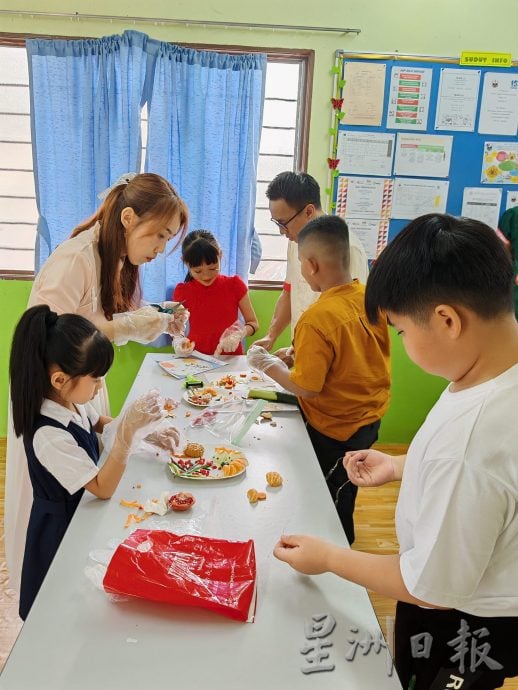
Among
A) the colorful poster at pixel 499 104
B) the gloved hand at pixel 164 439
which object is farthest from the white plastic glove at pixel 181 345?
the colorful poster at pixel 499 104

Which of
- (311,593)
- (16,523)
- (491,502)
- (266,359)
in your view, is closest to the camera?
(491,502)

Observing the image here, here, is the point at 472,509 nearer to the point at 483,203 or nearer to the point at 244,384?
the point at 244,384

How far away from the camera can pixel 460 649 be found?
3.01 feet

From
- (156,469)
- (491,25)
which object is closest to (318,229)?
(156,469)

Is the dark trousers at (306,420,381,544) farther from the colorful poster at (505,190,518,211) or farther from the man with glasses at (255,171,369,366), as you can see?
the colorful poster at (505,190,518,211)

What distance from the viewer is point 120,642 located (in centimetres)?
89

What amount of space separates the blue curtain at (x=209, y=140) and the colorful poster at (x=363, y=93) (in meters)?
0.48

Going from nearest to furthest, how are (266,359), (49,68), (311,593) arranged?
(311,593) → (266,359) → (49,68)

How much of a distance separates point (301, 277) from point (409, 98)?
1.36 metres

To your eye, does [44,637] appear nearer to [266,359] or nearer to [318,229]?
[266,359]

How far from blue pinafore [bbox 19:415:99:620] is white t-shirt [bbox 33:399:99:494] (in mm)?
29

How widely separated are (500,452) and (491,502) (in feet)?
0.22

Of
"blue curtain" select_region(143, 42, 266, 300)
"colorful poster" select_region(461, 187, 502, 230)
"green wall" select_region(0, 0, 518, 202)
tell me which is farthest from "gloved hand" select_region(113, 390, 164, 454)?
"colorful poster" select_region(461, 187, 502, 230)

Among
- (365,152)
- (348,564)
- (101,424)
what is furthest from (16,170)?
(348,564)
